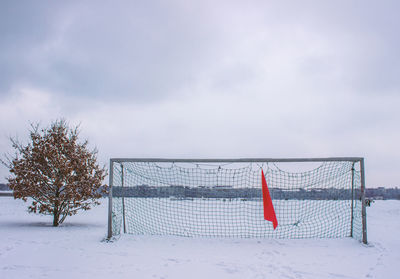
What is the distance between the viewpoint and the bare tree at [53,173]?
26.9ft

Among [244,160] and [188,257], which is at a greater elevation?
[244,160]

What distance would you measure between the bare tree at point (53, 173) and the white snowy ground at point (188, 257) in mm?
1328

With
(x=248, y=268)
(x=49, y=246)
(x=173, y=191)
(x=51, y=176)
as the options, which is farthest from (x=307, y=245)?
(x=51, y=176)

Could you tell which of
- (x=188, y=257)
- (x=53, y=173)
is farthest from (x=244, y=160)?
(x=53, y=173)

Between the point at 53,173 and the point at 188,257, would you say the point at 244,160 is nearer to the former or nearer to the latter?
the point at 188,257

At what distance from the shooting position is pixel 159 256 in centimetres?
521

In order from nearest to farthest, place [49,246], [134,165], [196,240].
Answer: [49,246]
[196,240]
[134,165]

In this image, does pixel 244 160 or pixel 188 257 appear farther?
pixel 244 160

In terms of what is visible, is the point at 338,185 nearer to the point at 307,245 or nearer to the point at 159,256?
the point at 307,245

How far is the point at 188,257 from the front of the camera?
5184mm

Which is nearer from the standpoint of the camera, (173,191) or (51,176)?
(51,176)

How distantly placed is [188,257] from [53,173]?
16.6ft

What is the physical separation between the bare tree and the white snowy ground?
1328 mm

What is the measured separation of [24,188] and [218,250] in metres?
5.77
